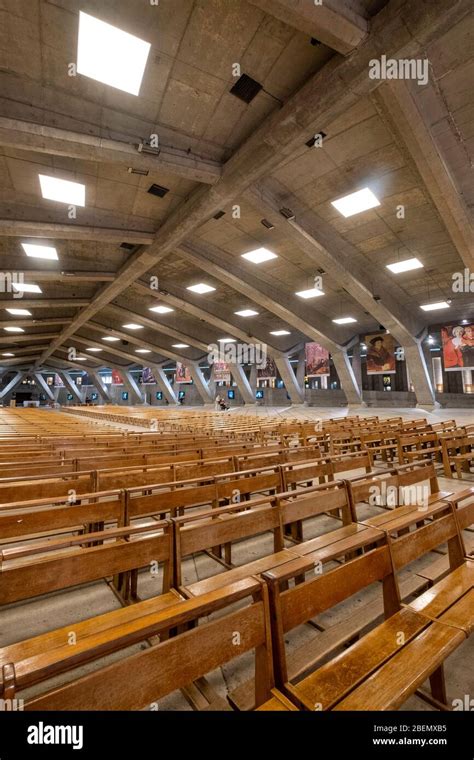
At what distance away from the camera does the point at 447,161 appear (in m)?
7.03

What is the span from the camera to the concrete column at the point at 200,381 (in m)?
25.7

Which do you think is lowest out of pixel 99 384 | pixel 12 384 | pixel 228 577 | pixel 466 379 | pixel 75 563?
pixel 228 577

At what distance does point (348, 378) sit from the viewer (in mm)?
17906

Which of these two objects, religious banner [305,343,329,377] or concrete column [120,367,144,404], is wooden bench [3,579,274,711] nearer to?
religious banner [305,343,329,377]

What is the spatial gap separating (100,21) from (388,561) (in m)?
7.01

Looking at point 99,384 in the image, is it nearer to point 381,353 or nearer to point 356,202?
point 381,353

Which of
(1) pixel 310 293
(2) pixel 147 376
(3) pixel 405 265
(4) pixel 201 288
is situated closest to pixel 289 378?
(1) pixel 310 293

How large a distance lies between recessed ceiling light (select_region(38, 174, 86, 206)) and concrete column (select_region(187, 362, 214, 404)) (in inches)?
685

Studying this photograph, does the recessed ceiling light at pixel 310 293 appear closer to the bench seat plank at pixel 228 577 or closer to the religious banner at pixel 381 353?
the religious banner at pixel 381 353

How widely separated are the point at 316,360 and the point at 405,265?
8263mm
